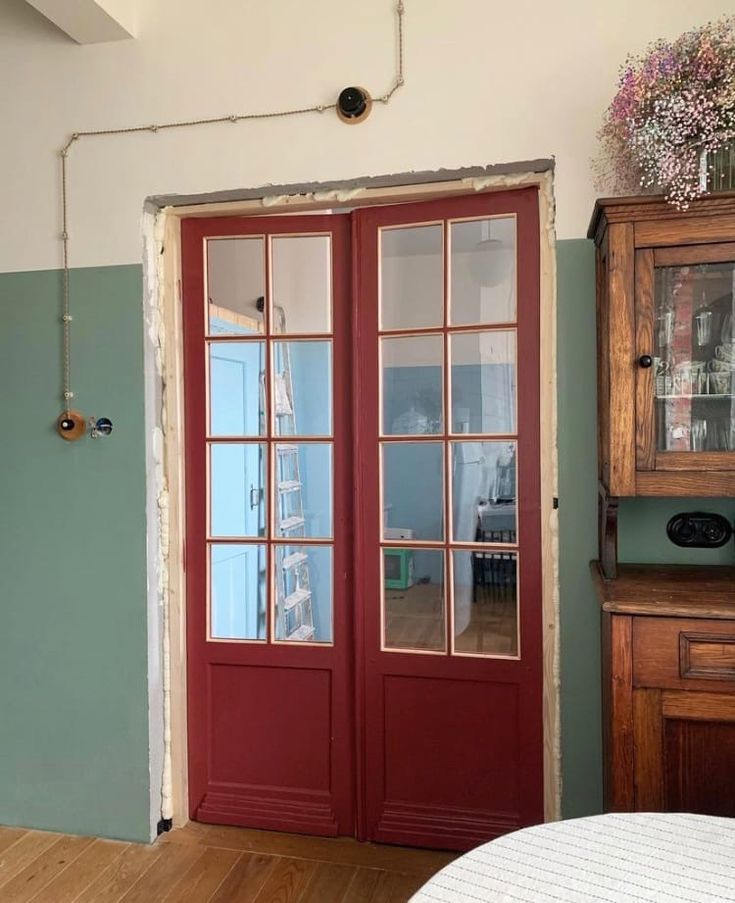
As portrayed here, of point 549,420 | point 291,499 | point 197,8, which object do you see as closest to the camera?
point 549,420

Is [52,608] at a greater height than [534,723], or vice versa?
[52,608]

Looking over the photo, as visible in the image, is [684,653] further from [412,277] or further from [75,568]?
[75,568]

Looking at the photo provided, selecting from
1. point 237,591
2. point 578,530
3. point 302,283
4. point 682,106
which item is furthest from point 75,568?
point 682,106

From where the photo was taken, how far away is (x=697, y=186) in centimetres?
182

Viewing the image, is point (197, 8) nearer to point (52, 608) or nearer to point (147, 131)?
point (147, 131)

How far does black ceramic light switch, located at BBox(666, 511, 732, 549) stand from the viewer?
212 centimetres

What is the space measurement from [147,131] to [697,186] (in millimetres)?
1741

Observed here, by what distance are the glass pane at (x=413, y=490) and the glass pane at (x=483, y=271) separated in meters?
0.45

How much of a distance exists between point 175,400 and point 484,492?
1.12 m

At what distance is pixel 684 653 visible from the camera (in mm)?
1774

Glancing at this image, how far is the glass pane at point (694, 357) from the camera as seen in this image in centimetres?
186

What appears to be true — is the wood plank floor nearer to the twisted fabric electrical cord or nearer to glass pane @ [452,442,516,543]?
glass pane @ [452,442,516,543]

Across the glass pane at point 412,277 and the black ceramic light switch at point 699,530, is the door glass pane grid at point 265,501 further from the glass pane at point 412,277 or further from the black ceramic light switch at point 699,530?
the black ceramic light switch at point 699,530

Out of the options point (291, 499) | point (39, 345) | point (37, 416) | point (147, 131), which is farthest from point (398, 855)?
point (147, 131)
